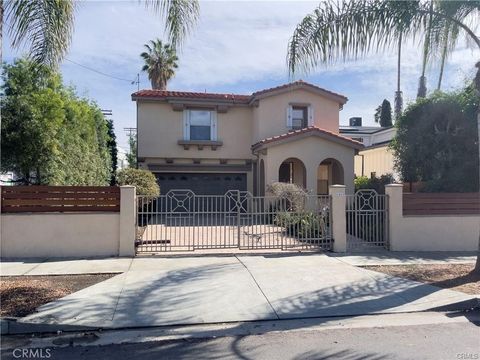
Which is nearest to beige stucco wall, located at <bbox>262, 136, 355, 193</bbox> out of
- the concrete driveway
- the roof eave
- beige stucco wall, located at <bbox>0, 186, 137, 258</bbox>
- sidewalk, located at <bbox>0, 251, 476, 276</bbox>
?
the roof eave

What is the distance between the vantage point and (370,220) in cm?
1070

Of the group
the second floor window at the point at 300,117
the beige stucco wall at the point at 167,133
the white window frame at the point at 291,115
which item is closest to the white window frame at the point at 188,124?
the beige stucco wall at the point at 167,133

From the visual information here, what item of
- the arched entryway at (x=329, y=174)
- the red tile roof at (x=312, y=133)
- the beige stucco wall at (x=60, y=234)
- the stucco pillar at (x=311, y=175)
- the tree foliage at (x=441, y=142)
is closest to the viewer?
the beige stucco wall at (x=60, y=234)

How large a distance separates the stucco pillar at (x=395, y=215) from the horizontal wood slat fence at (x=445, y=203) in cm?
41

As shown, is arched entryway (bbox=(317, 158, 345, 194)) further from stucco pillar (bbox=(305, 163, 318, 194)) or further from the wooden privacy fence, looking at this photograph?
the wooden privacy fence

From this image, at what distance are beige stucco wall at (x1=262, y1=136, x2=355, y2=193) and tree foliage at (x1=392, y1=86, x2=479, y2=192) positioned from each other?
12.8 ft

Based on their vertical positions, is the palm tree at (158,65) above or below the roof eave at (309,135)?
above

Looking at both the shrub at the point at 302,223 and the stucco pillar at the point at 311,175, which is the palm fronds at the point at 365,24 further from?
the stucco pillar at the point at 311,175

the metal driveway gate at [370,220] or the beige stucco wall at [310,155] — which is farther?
the beige stucco wall at [310,155]

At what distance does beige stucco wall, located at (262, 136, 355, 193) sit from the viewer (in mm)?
17922

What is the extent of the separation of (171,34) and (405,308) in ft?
20.4

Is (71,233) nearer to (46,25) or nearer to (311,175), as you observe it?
(46,25)

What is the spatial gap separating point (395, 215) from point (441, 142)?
14.3ft

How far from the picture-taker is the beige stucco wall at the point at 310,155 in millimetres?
17922
